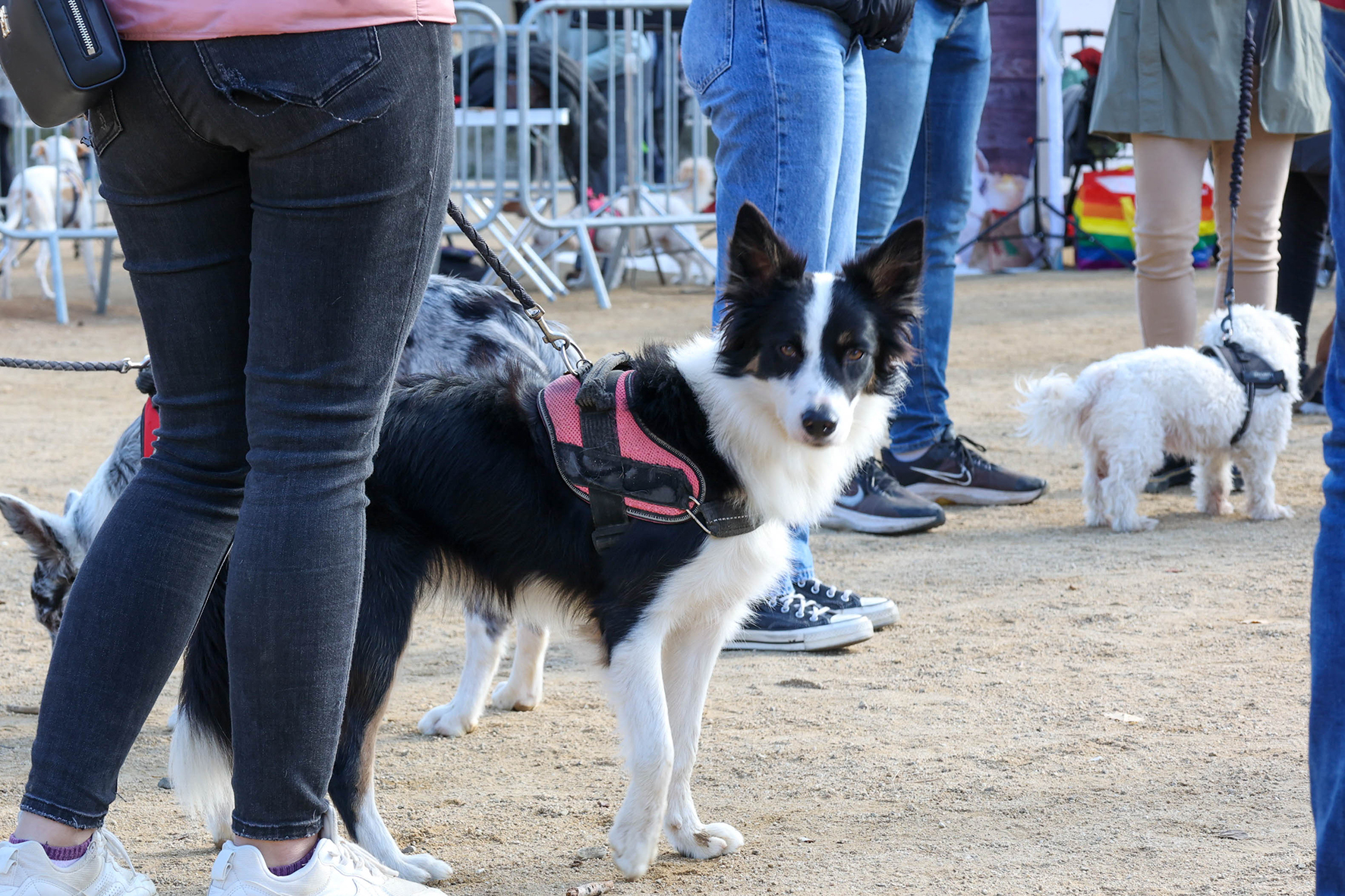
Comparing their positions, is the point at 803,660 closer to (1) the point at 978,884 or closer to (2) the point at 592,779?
(2) the point at 592,779

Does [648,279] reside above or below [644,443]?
below

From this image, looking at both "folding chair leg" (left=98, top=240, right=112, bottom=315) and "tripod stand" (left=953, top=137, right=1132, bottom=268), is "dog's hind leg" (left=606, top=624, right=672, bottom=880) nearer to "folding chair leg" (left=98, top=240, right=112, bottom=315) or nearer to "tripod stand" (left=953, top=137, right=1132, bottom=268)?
"folding chair leg" (left=98, top=240, right=112, bottom=315)

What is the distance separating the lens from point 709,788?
109 inches

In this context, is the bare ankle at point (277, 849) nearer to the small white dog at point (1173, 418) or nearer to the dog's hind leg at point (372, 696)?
the dog's hind leg at point (372, 696)

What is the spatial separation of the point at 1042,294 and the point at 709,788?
9.18 metres

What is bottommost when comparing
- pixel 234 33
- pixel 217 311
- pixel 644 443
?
pixel 644 443

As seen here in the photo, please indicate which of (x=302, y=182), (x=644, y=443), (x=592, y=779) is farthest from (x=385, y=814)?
(x=302, y=182)

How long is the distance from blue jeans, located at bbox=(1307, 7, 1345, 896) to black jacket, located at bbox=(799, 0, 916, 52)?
72.0 inches

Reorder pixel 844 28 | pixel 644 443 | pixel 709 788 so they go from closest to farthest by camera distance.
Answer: pixel 644 443, pixel 709 788, pixel 844 28

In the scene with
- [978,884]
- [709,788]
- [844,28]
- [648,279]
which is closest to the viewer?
[978,884]

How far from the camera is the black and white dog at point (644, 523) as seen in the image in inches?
94.8

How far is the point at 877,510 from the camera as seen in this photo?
4.85m

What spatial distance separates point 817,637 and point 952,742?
0.69 metres

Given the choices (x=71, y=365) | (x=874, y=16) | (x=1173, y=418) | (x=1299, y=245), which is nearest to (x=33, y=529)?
(x=71, y=365)
